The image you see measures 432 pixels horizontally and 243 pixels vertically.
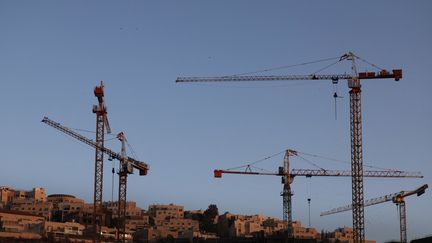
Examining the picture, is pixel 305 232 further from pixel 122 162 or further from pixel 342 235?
pixel 122 162

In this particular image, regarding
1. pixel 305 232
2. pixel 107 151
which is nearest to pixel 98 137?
pixel 107 151

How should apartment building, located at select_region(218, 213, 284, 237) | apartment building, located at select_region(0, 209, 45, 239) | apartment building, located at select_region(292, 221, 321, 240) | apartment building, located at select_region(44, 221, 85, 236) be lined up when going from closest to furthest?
apartment building, located at select_region(0, 209, 45, 239) < apartment building, located at select_region(44, 221, 85, 236) < apartment building, located at select_region(218, 213, 284, 237) < apartment building, located at select_region(292, 221, 321, 240)

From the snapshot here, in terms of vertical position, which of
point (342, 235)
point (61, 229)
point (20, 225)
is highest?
point (20, 225)

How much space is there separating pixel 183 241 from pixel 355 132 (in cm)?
5853

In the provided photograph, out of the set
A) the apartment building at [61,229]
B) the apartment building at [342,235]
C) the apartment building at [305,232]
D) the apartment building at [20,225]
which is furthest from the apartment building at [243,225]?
the apartment building at [20,225]

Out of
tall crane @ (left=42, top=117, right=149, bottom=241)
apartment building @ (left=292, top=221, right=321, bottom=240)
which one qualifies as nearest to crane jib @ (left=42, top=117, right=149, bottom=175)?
tall crane @ (left=42, top=117, right=149, bottom=241)

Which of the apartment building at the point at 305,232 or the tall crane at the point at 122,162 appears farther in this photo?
the apartment building at the point at 305,232

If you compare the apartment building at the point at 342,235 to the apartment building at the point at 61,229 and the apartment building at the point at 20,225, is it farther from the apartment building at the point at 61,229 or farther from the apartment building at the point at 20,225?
the apartment building at the point at 20,225

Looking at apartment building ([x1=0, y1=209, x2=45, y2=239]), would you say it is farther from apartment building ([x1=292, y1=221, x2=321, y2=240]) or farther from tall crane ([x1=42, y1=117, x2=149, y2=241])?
apartment building ([x1=292, y1=221, x2=321, y2=240])

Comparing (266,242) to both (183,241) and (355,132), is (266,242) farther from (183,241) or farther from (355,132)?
(355,132)

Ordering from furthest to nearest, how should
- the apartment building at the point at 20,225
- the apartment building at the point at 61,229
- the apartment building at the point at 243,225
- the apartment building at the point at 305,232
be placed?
the apartment building at the point at 305,232 < the apartment building at the point at 243,225 < the apartment building at the point at 61,229 < the apartment building at the point at 20,225

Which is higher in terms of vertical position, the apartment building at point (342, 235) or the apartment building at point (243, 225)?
the apartment building at point (243, 225)

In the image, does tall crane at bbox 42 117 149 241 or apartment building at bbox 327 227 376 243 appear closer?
tall crane at bbox 42 117 149 241

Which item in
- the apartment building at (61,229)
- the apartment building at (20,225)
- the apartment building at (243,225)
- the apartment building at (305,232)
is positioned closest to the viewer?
the apartment building at (20,225)
